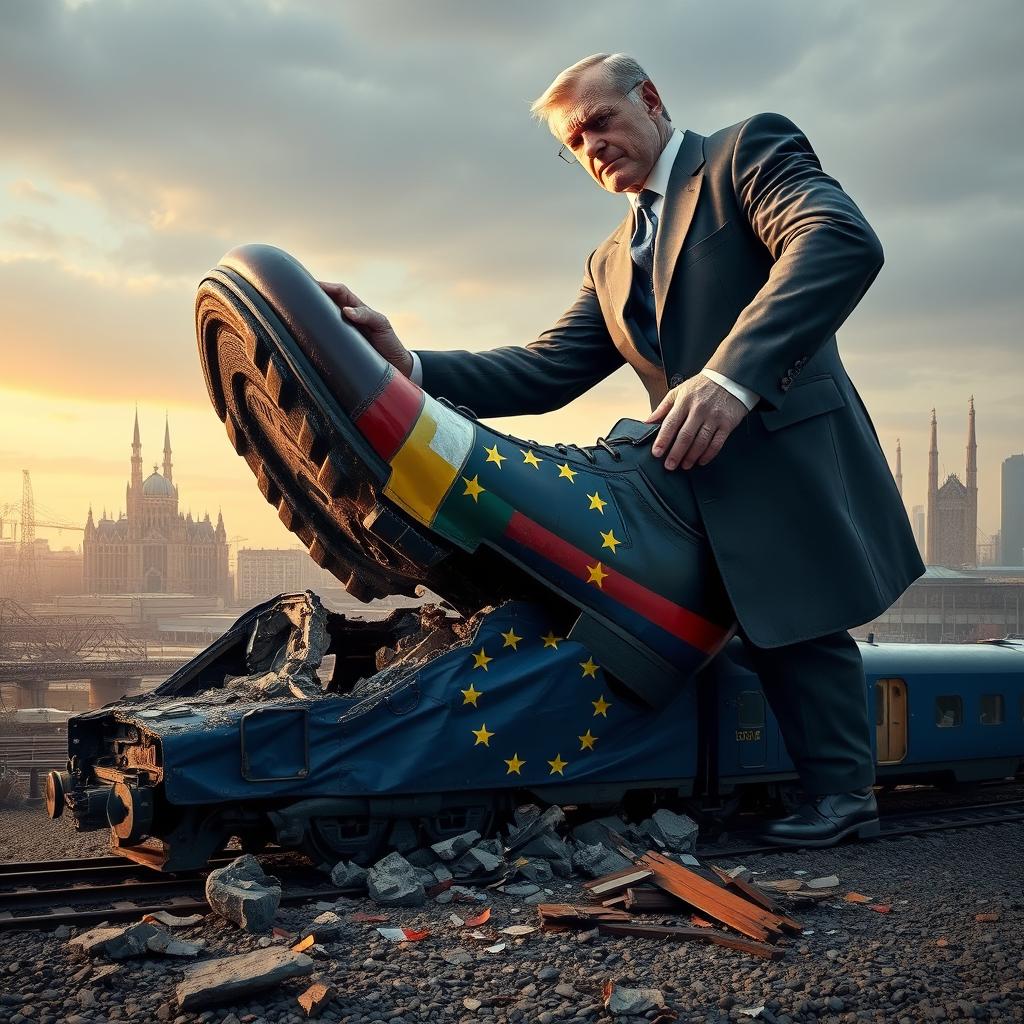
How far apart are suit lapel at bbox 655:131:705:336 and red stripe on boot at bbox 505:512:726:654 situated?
1344mm

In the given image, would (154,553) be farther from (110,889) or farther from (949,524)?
(110,889)

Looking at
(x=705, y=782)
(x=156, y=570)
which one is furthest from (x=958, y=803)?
(x=156, y=570)

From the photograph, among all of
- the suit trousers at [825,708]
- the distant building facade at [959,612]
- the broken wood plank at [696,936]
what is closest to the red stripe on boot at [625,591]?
the suit trousers at [825,708]

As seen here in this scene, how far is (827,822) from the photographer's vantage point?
6.04 m

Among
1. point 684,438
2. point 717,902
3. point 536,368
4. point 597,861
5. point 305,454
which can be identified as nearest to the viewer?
point 717,902

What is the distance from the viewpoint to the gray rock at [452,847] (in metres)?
5.64

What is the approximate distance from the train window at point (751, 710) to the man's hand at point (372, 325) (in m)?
3.02

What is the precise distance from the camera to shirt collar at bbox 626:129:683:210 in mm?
5898

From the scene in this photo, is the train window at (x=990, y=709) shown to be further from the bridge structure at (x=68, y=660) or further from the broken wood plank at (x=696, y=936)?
the bridge structure at (x=68, y=660)

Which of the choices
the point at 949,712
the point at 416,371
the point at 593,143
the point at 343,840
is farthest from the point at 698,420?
the point at 949,712

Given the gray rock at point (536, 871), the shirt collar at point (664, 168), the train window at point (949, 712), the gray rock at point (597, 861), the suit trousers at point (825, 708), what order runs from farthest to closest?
the train window at point (949, 712) < the suit trousers at point (825, 708) < the shirt collar at point (664, 168) < the gray rock at point (597, 861) < the gray rock at point (536, 871)

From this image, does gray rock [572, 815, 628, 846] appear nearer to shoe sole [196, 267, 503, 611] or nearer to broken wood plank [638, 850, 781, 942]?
broken wood plank [638, 850, 781, 942]

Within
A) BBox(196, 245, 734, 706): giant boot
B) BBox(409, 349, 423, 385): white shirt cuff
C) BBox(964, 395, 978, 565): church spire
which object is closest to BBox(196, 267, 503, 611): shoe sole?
BBox(196, 245, 734, 706): giant boot

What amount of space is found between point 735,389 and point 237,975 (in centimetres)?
330
